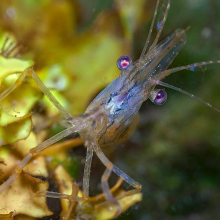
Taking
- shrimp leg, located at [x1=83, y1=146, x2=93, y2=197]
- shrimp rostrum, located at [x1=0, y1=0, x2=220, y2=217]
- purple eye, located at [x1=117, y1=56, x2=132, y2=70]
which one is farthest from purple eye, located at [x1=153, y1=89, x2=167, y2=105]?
shrimp leg, located at [x1=83, y1=146, x2=93, y2=197]

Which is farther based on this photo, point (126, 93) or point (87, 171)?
point (126, 93)

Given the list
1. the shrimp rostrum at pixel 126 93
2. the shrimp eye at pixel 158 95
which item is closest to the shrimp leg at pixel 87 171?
the shrimp rostrum at pixel 126 93

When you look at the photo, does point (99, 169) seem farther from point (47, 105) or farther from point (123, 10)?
point (123, 10)

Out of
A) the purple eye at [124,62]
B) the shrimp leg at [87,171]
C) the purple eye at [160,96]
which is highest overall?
the purple eye at [124,62]

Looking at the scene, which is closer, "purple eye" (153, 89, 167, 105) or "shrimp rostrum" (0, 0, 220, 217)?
"shrimp rostrum" (0, 0, 220, 217)

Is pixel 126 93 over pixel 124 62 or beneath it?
beneath

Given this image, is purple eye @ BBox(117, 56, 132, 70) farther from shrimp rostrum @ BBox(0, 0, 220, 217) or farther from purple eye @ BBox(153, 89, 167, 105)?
purple eye @ BBox(153, 89, 167, 105)

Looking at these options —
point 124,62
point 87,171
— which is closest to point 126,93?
point 124,62

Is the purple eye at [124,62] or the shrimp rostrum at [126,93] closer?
the shrimp rostrum at [126,93]

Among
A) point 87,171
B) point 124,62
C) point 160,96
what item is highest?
point 124,62

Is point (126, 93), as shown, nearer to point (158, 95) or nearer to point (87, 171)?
point (158, 95)

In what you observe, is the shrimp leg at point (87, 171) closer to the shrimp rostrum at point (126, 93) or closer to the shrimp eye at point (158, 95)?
the shrimp rostrum at point (126, 93)

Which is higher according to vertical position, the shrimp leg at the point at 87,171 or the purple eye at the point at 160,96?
the purple eye at the point at 160,96
